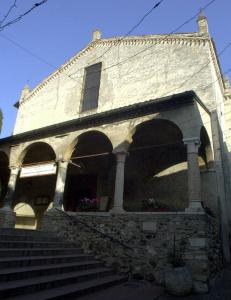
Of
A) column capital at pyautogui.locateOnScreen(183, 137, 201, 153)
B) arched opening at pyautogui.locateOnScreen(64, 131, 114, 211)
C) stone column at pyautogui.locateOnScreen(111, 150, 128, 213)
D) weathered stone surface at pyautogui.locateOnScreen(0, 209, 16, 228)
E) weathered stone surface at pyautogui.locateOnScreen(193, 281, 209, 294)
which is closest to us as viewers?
weathered stone surface at pyautogui.locateOnScreen(193, 281, 209, 294)

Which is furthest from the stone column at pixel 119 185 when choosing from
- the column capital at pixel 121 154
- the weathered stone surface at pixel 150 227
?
the weathered stone surface at pixel 150 227

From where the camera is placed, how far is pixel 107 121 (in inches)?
384

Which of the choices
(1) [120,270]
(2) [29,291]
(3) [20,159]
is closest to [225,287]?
(1) [120,270]

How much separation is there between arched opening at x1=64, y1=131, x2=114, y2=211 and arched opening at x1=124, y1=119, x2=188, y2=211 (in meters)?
0.92

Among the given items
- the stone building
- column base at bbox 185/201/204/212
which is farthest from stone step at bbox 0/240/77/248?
column base at bbox 185/201/204/212

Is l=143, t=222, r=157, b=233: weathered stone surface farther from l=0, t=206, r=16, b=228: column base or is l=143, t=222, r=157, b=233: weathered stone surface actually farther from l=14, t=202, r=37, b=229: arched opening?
l=14, t=202, r=37, b=229: arched opening

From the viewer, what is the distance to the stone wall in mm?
6629

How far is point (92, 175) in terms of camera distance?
1277 centimetres

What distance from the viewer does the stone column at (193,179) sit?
715 centimetres

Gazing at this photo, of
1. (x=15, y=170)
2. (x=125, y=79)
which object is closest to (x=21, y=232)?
(x=15, y=170)

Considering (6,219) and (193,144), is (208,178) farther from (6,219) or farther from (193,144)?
(6,219)

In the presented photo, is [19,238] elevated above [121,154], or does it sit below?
below

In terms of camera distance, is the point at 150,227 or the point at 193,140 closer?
the point at 150,227

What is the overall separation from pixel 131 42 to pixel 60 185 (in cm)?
816
